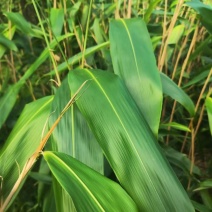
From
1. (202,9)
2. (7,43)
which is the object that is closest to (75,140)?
(202,9)

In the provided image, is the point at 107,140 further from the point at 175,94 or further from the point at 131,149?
the point at 175,94

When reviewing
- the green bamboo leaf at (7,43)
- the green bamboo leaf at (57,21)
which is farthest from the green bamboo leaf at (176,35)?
the green bamboo leaf at (7,43)

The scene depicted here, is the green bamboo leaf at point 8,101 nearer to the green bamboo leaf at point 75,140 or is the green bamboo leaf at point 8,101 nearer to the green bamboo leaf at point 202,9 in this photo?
the green bamboo leaf at point 75,140

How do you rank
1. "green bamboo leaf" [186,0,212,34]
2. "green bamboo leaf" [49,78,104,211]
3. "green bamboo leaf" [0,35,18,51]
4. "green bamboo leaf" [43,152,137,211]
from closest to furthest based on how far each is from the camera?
"green bamboo leaf" [43,152,137,211] < "green bamboo leaf" [49,78,104,211] < "green bamboo leaf" [186,0,212,34] < "green bamboo leaf" [0,35,18,51]

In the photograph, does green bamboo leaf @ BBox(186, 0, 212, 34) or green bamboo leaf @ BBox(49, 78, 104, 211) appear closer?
green bamboo leaf @ BBox(49, 78, 104, 211)

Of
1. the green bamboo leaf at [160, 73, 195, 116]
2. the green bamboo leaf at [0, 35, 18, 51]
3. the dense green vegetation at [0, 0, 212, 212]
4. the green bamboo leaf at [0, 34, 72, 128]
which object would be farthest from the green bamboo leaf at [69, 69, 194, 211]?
the green bamboo leaf at [0, 35, 18, 51]

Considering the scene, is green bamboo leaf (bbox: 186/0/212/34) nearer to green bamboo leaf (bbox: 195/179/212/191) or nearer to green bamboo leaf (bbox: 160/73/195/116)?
green bamboo leaf (bbox: 160/73/195/116)
